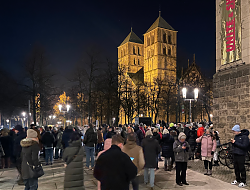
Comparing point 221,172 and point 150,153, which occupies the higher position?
point 150,153

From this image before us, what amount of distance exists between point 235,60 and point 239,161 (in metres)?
7.55

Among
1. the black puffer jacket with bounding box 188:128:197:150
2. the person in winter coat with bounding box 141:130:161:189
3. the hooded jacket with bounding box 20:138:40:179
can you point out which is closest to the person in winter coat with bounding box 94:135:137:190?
the hooded jacket with bounding box 20:138:40:179

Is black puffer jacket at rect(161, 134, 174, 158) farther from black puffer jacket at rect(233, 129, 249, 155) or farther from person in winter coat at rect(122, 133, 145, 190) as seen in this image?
person in winter coat at rect(122, 133, 145, 190)

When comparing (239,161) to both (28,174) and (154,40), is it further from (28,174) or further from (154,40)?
(154,40)

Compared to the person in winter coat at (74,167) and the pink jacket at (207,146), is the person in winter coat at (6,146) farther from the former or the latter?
the pink jacket at (207,146)

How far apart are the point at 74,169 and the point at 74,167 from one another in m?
0.04

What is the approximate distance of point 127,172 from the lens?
3938 millimetres

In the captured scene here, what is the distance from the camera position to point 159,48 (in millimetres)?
80688

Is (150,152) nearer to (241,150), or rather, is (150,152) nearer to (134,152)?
(134,152)

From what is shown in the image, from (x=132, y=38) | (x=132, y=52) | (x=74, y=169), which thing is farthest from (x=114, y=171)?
(x=132, y=38)

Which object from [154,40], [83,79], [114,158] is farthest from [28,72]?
[154,40]

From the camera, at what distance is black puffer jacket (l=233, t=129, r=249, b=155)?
8562 millimetres

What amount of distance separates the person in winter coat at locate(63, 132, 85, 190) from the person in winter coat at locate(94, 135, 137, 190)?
1867 millimetres

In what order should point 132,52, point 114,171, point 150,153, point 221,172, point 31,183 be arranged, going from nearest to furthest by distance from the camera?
point 114,171 → point 31,183 → point 150,153 → point 221,172 → point 132,52
